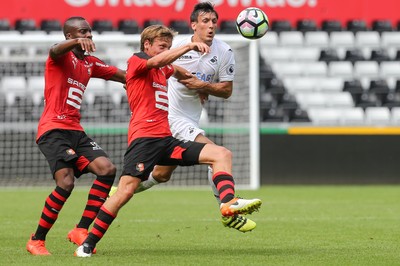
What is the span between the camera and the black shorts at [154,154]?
285 inches

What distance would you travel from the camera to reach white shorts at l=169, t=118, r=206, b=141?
344 inches

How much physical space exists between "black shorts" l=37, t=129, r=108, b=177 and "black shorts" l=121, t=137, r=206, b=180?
564mm

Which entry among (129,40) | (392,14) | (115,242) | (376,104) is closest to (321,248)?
(115,242)

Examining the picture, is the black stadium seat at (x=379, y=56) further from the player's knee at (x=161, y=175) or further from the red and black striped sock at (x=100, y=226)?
the red and black striped sock at (x=100, y=226)

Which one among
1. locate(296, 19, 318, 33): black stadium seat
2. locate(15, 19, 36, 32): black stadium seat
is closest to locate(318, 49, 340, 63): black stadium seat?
locate(296, 19, 318, 33): black stadium seat

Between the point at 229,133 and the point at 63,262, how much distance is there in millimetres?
10692

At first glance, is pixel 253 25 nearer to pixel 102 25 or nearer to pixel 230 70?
pixel 230 70

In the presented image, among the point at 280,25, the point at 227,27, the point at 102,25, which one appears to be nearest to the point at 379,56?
the point at 280,25

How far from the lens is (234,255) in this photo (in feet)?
23.9

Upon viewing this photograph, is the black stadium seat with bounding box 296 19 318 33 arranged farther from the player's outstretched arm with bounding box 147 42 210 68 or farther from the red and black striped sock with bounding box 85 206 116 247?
the red and black striped sock with bounding box 85 206 116 247

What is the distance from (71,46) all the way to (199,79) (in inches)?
75.3

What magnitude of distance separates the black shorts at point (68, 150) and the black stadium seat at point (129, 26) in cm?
1327

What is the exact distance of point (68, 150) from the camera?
7652 mm

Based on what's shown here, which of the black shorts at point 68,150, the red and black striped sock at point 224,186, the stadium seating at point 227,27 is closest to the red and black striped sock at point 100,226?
the black shorts at point 68,150
